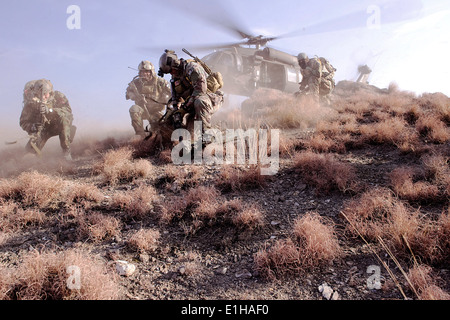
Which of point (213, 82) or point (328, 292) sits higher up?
point (213, 82)

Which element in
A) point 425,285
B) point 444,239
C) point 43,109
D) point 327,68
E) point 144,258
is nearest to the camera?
point 425,285

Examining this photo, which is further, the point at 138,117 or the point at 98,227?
the point at 138,117

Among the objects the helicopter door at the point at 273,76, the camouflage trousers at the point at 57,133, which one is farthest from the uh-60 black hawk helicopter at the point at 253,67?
the camouflage trousers at the point at 57,133

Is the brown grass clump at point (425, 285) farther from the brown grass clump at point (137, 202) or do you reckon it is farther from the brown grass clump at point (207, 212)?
the brown grass clump at point (137, 202)

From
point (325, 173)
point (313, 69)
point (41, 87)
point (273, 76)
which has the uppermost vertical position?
point (273, 76)

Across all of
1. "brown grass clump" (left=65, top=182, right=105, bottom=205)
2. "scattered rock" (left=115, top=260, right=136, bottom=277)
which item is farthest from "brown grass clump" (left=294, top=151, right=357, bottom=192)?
"brown grass clump" (left=65, top=182, right=105, bottom=205)

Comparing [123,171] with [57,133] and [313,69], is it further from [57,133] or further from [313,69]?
[313,69]

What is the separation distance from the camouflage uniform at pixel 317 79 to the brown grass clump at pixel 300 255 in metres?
9.92

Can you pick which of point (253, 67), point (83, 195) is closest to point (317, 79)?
point (253, 67)

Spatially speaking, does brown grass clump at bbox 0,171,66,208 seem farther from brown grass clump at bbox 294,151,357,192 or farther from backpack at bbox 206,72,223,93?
brown grass clump at bbox 294,151,357,192

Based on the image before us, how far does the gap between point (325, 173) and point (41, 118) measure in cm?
851

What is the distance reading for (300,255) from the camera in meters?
2.55

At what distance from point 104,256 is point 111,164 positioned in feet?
10.0
